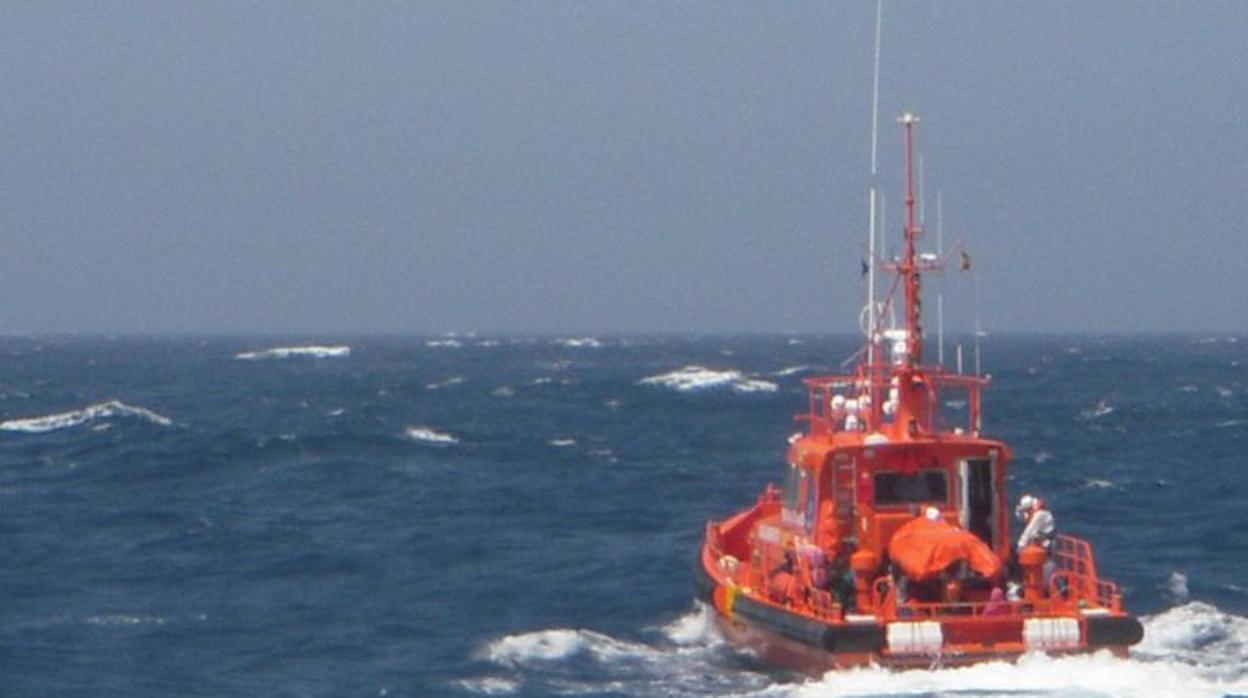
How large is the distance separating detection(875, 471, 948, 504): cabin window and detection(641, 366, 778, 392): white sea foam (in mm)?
80407

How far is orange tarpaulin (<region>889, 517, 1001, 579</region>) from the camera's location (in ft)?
86.5

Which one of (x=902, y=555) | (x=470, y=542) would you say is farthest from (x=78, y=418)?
(x=902, y=555)

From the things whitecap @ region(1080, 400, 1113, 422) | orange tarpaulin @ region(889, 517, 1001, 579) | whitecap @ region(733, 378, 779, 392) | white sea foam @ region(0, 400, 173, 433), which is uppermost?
orange tarpaulin @ region(889, 517, 1001, 579)

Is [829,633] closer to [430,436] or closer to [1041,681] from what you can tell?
[1041,681]

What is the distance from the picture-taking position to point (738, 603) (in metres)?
28.6

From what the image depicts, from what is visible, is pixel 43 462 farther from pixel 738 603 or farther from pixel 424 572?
pixel 738 603

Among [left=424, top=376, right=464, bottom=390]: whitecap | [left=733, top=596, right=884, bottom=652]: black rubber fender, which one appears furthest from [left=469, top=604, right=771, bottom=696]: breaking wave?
[left=424, top=376, right=464, bottom=390]: whitecap

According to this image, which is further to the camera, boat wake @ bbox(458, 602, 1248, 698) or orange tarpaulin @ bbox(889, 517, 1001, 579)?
orange tarpaulin @ bbox(889, 517, 1001, 579)

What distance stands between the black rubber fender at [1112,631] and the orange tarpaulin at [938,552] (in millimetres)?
1384

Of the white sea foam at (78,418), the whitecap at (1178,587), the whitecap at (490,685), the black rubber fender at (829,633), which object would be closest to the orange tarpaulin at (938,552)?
the black rubber fender at (829,633)

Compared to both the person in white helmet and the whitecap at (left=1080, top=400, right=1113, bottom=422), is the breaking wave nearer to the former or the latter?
the person in white helmet

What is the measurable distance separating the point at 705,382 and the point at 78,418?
144ft

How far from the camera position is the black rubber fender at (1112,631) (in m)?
25.7

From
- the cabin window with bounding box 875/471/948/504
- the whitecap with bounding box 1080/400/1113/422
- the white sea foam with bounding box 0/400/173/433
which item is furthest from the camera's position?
the whitecap with bounding box 1080/400/1113/422
